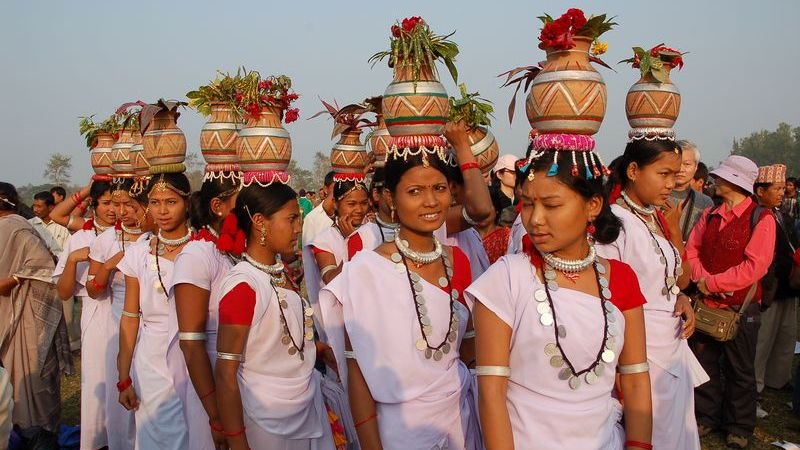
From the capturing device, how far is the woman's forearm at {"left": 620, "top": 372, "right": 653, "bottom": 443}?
104 inches

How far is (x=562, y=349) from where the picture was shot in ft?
8.36

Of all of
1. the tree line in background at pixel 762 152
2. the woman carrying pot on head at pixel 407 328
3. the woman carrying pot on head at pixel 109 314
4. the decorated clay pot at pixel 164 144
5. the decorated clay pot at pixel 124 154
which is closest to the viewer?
the woman carrying pot on head at pixel 407 328

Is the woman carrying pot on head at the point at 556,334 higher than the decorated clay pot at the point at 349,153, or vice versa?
the decorated clay pot at the point at 349,153

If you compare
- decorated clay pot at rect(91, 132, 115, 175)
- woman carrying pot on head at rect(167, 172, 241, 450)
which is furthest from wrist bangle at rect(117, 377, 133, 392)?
decorated clay pot at rect(91, 132, 115, 175)

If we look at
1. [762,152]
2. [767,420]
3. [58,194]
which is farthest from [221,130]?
[762,152]

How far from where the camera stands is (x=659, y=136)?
3.86 metres

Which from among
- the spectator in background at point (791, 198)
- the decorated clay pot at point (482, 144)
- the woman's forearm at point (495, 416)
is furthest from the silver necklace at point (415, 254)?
the spectator in background at point (791, 198)

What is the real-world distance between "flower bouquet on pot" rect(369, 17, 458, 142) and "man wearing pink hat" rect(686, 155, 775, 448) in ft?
12.3

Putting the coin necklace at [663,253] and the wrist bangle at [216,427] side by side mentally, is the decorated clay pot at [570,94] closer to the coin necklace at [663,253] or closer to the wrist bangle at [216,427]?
the coin necklace at [663,253]

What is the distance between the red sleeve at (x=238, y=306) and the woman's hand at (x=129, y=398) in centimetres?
163

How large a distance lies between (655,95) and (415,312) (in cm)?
207

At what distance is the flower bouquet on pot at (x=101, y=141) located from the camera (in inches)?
225

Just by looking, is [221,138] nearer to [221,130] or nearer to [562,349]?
[221,130]

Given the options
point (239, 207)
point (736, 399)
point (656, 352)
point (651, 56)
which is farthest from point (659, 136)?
point (736, 399)
